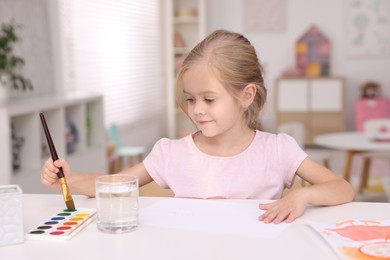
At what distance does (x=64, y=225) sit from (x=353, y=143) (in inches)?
118

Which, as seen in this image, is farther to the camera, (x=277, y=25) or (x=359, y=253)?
(x=277, y=25)

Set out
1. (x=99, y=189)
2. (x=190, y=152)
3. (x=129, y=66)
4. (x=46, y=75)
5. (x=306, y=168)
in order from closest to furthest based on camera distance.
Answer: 1. (x=99, y=189)
2. (x=306, y=168)
3. (x=190, y=152)
4. (x=46, y=75)
5. (x=129, y=66)

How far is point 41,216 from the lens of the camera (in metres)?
1.09

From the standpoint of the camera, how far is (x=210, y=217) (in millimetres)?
1040

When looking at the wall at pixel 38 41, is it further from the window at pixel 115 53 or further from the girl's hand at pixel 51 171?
the girl's hand at pixel 51 171

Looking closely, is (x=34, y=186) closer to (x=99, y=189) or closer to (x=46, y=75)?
(x=46, y=75)

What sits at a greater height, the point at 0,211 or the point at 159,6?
the point at 159,6

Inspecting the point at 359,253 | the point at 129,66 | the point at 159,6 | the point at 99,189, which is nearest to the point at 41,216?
the point at 99,189

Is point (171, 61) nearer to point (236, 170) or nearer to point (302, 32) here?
point (302, 32)

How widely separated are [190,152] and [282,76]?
17.4 ft

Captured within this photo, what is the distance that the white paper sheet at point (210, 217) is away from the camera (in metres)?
0.97

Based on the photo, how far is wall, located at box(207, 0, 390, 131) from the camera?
6.72 meters

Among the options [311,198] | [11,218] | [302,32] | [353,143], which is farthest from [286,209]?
[302,32]

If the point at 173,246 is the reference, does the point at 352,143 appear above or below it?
below
